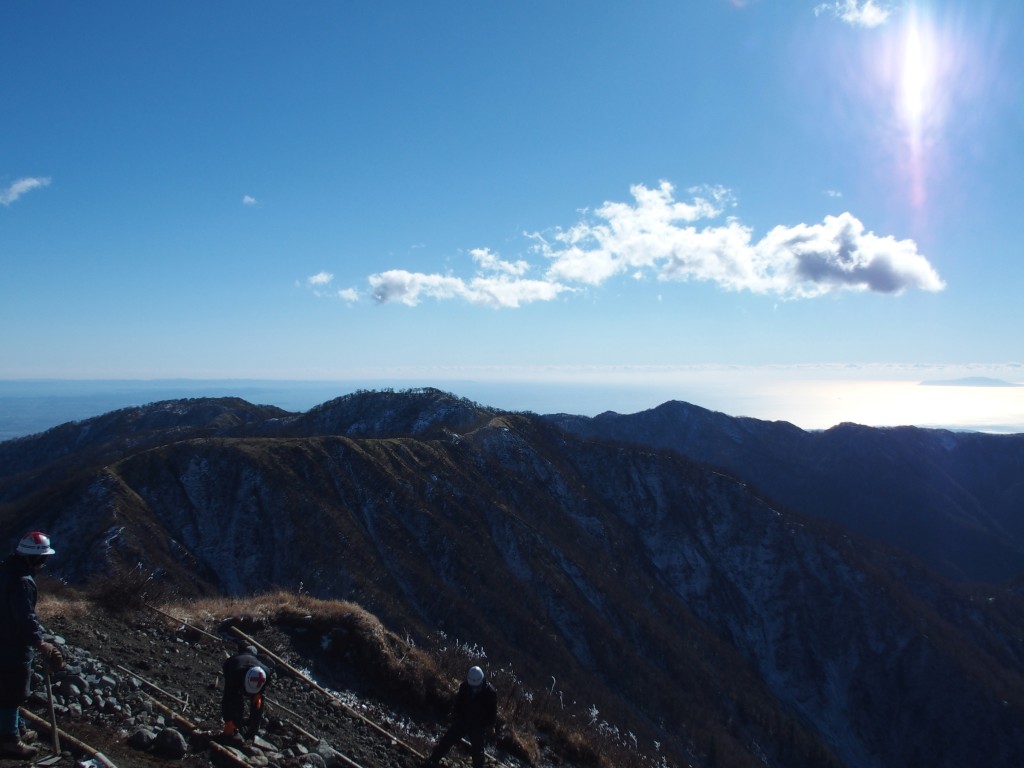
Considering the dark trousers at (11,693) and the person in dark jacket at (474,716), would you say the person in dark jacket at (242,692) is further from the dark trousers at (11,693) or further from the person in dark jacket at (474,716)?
the person in dark jacket at (474,716)

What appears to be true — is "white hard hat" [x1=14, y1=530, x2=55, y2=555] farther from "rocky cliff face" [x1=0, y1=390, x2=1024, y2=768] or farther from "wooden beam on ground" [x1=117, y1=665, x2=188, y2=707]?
"rocky cliff face" [x1=0, y1=390, x2=1024, y2=768]

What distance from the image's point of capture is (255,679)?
32.4ft

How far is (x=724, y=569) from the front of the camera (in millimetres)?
62375

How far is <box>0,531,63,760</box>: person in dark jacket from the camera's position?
25.7 ft

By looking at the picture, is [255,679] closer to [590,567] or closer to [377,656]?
[377,656]

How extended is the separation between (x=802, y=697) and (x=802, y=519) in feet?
68.2

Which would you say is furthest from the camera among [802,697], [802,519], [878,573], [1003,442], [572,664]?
[1003,442]

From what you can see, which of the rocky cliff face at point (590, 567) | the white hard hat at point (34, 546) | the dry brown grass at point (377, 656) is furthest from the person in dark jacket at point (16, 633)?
the rocky cliff face at point (590, 567)

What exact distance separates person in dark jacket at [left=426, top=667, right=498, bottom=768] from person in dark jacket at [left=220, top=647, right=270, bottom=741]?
3.30m

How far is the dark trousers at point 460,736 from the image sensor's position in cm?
1122

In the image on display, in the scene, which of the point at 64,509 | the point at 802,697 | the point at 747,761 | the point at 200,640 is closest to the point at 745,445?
the point at 802,697

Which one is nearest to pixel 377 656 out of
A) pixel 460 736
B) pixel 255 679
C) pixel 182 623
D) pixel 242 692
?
pixel 460 736

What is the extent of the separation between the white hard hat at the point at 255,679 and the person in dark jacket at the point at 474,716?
3421 millimetres

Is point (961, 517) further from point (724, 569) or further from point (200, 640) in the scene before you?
point (200, 640)
